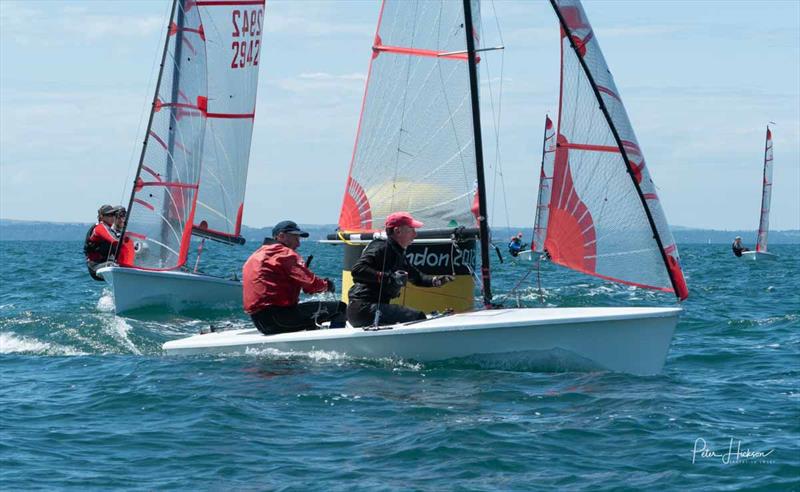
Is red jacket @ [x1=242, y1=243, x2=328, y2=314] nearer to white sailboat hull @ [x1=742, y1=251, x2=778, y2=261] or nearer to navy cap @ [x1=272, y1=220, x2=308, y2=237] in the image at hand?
navy cap @ [x1=272, y1=220, x2=308, y2=237]

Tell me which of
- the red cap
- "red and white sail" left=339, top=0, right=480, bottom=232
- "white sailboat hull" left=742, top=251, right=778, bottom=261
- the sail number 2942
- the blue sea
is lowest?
the blue sea

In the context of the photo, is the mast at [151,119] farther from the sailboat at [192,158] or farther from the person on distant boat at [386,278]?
the person on distant boat at [386,278]

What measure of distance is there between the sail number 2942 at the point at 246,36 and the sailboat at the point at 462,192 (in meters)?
8.11

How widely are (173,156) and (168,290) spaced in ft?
7.64

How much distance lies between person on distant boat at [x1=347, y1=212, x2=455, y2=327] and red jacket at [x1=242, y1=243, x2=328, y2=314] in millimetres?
368

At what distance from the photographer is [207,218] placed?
18781 millimetres

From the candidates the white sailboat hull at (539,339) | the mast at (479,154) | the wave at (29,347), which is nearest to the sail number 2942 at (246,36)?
the wave at (29,347)

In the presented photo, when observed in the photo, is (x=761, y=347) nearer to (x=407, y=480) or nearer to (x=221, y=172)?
(x=407, y=480)

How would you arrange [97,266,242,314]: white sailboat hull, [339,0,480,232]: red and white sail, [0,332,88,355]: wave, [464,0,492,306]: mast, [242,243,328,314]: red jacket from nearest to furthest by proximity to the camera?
[242,243,328,314]: red jacket < [464,0,492,306]: mast < [339,0,480,232]: red and white sail < [0,332,88,355]: wave < [97,266,242,314]: white sailboat hull

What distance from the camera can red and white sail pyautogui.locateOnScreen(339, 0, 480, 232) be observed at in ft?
35.0

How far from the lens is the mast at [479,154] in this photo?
1045 cm

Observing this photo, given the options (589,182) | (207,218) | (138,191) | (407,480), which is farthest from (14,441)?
(207,218)

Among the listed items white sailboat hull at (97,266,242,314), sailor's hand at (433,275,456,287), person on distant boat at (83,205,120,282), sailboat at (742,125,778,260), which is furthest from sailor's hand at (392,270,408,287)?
sailboat at (742,125,778,260)

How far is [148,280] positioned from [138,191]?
68.7 inches
